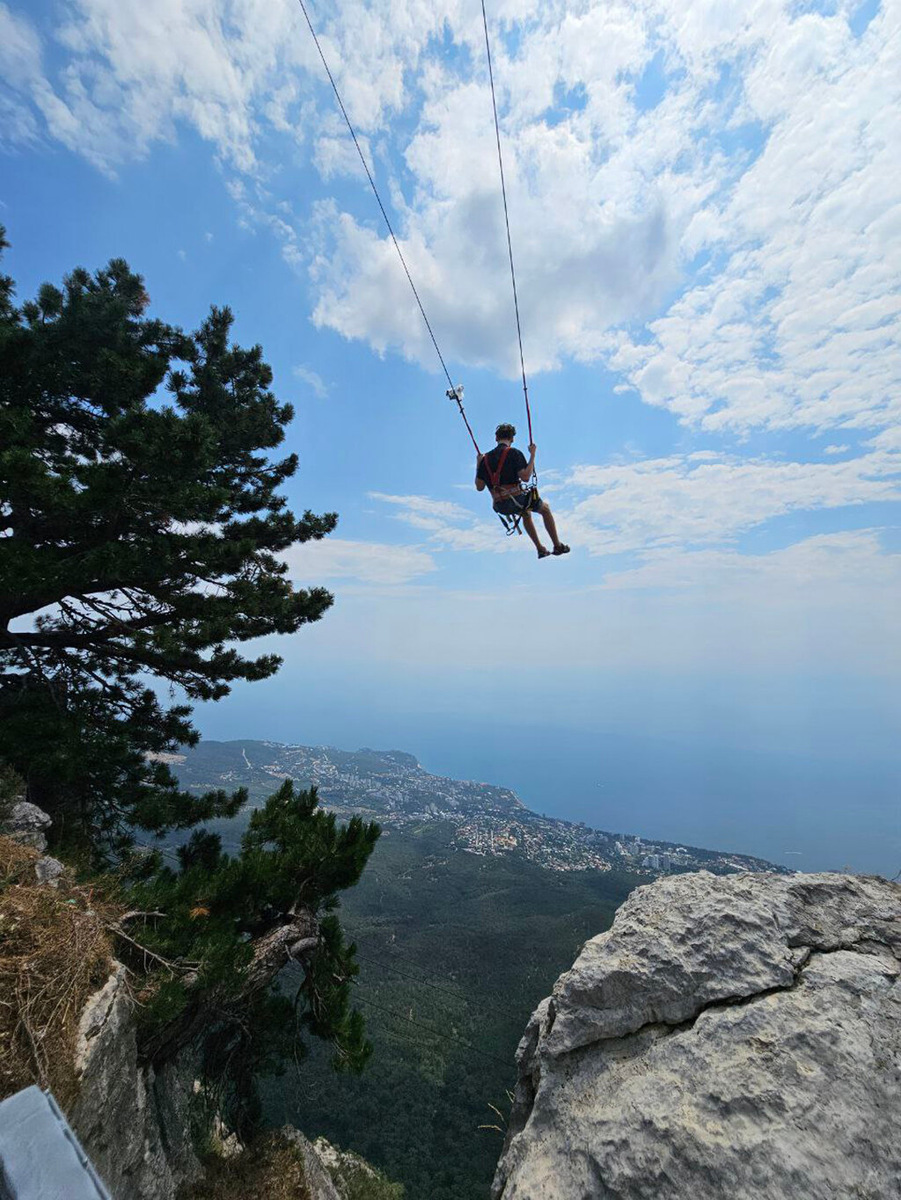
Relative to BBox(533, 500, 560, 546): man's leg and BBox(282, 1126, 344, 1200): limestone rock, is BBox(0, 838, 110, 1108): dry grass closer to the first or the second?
BBox(282, 1126, 344, 1200): limestone rock

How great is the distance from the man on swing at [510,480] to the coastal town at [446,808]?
204 feet

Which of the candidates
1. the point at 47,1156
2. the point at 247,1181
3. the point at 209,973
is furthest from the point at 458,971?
the point at 47,1156

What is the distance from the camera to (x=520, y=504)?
8977mm

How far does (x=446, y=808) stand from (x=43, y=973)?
454 feet

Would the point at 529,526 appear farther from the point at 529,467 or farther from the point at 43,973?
the point at 43,973

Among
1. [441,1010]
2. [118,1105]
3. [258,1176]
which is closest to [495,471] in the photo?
[118,1105]

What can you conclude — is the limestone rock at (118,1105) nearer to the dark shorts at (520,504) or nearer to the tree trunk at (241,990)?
the tree trunk at (241,990)

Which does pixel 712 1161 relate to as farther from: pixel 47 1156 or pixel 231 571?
pixel 231 571

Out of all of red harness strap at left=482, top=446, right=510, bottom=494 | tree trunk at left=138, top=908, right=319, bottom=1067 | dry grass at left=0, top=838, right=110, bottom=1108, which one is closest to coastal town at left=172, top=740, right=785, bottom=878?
tree trunk at left=138, top=908, right=319, bottom=1067

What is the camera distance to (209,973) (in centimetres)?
505

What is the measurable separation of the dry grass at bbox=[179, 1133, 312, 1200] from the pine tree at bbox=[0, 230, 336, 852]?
15.7ft

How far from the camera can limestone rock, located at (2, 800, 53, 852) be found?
241 inches

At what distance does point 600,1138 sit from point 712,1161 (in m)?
0.67

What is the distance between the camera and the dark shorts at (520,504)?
8852mm
